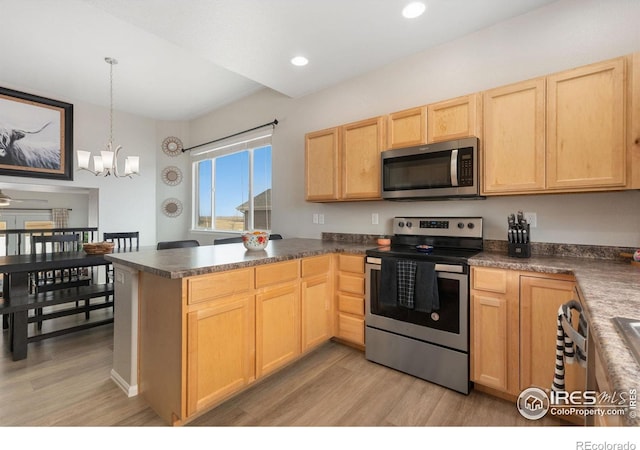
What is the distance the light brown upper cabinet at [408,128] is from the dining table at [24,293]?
9.57 feet

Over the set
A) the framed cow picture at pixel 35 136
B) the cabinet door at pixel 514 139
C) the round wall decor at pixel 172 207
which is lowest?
the round wall decor at pixel 172 207

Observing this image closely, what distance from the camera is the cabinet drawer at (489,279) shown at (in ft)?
6.03

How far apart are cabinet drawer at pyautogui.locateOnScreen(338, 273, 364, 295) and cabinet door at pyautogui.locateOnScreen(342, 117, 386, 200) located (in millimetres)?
746

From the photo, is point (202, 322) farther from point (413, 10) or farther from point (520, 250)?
point (413, 10)

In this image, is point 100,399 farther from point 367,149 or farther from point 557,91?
point 557,91

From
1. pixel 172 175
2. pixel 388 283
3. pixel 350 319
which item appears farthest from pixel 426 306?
pixel 172 175

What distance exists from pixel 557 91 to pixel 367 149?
54.1 inches

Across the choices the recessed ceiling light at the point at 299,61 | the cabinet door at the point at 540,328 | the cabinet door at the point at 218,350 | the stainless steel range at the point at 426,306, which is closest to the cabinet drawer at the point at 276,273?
the cabinet door at the point at 218,350

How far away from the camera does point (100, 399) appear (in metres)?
1.90

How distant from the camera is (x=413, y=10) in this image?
84.2 inches

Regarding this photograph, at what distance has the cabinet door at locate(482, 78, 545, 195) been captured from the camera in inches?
76.7

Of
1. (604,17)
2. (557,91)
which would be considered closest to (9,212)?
(557,91)

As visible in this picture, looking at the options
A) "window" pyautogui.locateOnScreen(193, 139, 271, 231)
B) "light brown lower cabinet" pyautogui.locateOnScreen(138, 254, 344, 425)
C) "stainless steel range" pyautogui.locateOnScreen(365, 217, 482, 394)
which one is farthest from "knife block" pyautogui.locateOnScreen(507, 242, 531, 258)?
"window" pyautogui.locateOnScreen(193, 139, 271, 231)

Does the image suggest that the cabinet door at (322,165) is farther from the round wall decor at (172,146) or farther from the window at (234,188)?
the round wall decor at (172,146)
